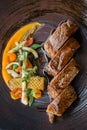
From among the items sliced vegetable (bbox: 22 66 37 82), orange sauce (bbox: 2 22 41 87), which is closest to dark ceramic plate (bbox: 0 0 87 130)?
orange sauce (bbox: 2 22 41 87)

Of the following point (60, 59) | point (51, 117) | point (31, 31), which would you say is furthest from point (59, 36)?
point (51, 117)

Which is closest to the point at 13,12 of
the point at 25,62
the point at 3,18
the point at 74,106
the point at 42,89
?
the point at 3,18

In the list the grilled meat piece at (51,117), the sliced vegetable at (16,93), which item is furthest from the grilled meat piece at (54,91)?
the sliced vegetable at (16,93)

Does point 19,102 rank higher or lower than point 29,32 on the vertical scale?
lower

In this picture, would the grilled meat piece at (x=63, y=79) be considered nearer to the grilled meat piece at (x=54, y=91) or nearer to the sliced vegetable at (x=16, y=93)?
the grilled meat piece at (x=54, y=91)

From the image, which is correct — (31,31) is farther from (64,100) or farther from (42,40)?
(64,100)

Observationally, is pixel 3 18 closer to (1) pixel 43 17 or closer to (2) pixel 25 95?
(1) pixel 43 17
